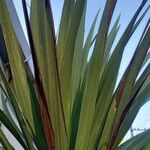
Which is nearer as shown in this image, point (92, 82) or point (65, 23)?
point (92, 82)

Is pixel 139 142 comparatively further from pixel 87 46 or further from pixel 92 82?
pixel 87 46

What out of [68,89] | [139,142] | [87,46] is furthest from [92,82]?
[87,46]

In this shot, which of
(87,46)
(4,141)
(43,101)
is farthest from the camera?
(87,46)

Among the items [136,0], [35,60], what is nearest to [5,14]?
[35,60]

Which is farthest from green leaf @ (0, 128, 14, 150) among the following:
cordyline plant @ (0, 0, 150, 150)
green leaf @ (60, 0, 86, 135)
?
green leaf @ (60, 0, 86, 135)

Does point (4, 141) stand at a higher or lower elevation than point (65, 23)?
lower

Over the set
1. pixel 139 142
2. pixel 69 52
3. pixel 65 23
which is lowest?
pixel 139 142

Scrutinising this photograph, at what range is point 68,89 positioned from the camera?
637 mm

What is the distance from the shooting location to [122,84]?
2.11 feet

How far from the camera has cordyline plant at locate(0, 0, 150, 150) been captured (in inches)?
22.5

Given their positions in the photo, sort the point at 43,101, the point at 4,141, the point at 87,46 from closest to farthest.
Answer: the point at 43,101
the point at 4,141
the point at 87,46

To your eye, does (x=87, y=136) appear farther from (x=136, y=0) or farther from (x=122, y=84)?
(x=136, y=0)

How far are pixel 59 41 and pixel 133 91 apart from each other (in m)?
0.19

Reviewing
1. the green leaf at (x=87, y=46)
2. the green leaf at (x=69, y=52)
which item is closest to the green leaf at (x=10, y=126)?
the green leaf at (x=69, y=52)
